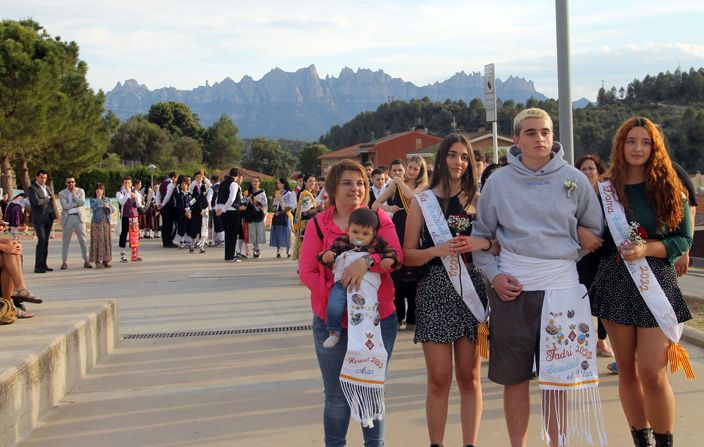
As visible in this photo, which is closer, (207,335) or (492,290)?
(492,290)

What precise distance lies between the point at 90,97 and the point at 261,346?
3926 centimetres

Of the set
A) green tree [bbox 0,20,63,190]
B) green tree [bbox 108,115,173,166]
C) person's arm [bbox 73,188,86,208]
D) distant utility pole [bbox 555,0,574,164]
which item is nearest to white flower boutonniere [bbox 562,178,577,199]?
distant utility pole [bbox 555,0,574,164]

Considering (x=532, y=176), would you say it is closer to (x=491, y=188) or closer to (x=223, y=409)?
(x=491, y=188)

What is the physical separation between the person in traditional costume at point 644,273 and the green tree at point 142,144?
79.0 meters

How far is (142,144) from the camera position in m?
81.0

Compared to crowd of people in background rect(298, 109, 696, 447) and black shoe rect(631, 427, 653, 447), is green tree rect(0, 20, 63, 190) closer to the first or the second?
crowd of people in background rect(298, 109, 696, 447)

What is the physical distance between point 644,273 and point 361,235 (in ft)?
5.29

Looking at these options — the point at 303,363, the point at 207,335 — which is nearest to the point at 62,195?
the point at 207,335

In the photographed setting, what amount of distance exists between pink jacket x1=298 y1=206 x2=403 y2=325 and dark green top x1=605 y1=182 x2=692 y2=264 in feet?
4.37

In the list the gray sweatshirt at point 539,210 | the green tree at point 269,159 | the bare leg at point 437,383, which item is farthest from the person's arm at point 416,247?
the green tree at point 269,159

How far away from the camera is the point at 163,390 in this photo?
6.34 meters

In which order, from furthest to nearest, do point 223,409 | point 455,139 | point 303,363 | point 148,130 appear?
point 148,130, point 303,363, point 223,409, point 455,139

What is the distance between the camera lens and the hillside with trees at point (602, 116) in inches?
2849

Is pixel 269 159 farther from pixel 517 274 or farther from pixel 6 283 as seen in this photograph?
pixel 517 274
